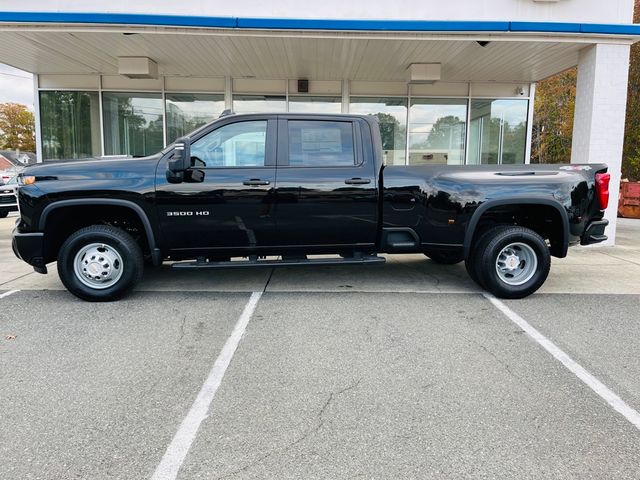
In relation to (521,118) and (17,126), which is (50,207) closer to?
(521,118)

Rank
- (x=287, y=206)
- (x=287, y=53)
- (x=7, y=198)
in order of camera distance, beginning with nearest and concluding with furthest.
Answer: (x=287, y=206)
(x=287, y=53)
(x=7, y=198)

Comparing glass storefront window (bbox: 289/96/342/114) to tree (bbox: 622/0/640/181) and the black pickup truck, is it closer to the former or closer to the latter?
the black pickup truck

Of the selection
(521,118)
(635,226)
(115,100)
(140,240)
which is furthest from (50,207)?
(635,226)

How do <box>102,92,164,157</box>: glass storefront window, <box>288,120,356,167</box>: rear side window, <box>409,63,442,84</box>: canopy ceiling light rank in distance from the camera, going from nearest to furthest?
<box>288,120,356,167</box>: rear side window → <box>409,63,442,84</box>: canopy ceiling light → <box>102,92,164,157</box>: glass storefront window

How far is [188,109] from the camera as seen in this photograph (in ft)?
43.2

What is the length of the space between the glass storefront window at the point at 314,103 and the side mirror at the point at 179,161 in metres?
8.34

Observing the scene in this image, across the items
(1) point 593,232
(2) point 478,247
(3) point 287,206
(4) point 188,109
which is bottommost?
(2) point 478,247

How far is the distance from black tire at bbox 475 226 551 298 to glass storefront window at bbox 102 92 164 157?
32.6 ft

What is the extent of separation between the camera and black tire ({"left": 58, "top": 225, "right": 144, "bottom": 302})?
534 cm

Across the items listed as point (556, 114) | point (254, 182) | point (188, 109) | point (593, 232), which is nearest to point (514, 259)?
point (593, 232)

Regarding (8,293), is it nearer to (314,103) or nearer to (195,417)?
(195,417)

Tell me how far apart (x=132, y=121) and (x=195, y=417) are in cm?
1170

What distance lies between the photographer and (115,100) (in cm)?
1302

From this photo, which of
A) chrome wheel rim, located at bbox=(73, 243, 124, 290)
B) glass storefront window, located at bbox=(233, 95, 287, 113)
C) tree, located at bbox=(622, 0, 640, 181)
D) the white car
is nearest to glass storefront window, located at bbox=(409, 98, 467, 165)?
glass storefront window, located at bbox=(233, 95, 287, 113)
